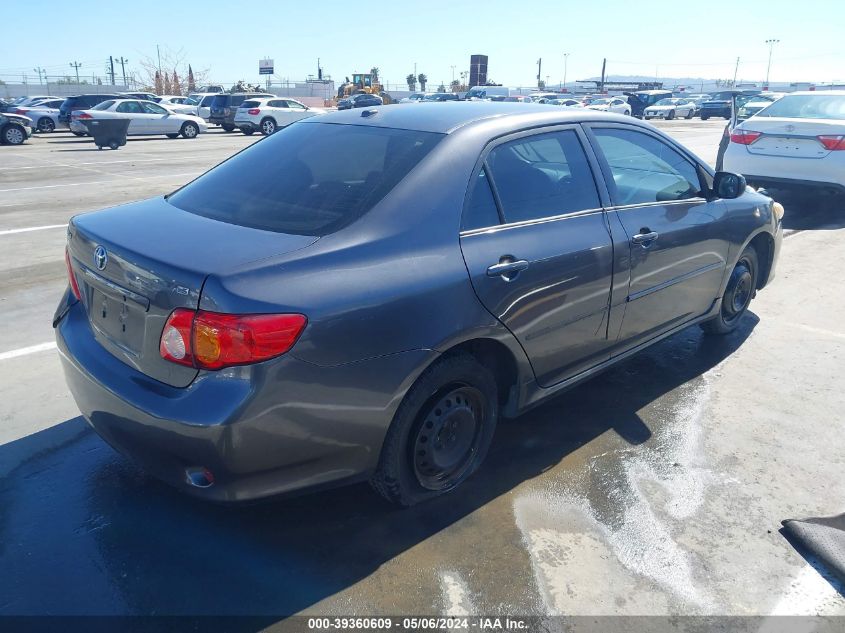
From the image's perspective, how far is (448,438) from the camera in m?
3.23

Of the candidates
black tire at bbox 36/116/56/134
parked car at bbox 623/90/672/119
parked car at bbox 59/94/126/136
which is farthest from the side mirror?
parked car at bbox 623/90/672/119

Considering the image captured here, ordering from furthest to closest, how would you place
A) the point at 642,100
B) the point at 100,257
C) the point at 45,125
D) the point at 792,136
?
the point at 642,100
the point at 45,125
the point at 792,136
the point at 100,257

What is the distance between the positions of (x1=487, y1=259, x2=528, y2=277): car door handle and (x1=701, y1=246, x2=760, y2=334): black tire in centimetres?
250

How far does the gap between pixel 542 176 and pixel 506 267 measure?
0.67 meters

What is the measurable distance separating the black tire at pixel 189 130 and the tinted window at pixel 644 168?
24180 mm

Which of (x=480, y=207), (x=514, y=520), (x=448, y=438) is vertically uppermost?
(x=480, y=207)

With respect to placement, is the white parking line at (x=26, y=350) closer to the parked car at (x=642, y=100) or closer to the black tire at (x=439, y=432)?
the black tire at (x=439, y=432)

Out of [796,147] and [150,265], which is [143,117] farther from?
[150,265]

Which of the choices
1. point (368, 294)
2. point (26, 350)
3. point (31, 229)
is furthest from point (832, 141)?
point (31, 229)

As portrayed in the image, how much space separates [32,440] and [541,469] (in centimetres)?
262

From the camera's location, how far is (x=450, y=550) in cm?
294

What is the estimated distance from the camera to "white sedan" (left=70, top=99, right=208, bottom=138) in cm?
2341

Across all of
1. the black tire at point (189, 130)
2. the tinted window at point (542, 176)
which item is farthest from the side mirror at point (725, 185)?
the black tire at point (189, 130)

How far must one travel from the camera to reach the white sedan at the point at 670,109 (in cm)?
4378
